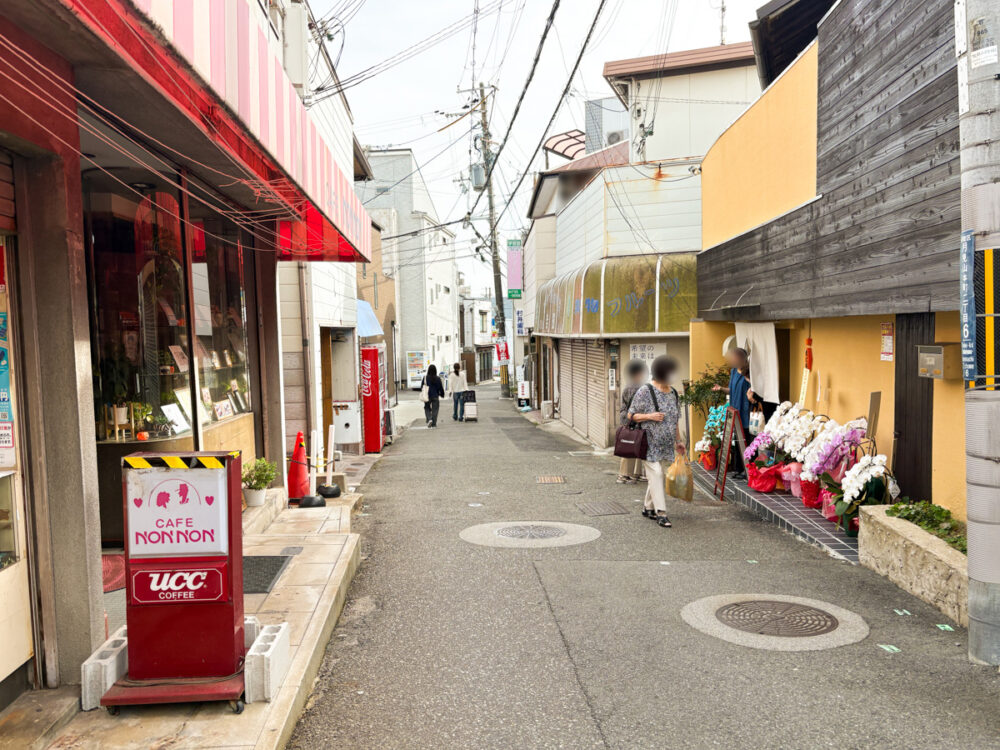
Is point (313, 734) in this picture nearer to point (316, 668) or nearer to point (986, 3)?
point (316, 668)

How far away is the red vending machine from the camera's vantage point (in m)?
3.95

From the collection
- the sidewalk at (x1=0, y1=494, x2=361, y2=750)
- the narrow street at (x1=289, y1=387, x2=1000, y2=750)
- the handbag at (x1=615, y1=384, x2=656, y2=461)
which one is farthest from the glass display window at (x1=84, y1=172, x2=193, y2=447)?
the handbag at (x1=615, y1=384, x2=656, y2=461)

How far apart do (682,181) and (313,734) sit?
1687cm

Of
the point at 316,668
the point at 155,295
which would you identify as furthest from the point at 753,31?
the point at 316,668

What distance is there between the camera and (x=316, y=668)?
4.92 metres

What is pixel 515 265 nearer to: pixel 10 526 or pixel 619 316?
pixel 619 316

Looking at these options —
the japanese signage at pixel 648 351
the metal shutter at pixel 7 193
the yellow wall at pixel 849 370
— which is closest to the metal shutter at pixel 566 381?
the japanese signage at pixel 648 351

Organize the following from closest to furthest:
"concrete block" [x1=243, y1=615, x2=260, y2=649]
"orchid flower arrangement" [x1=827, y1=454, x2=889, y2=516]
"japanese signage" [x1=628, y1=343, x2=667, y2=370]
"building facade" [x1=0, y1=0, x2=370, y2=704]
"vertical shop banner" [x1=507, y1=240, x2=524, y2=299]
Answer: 1. "building facade" [x1=0, y1=0, x2=370, y2=704]
2. "concrete block" [x1=243, y1=615, x2=260, y2=649]
3. "orchid flower arrangement" [x1=827, y1=454, x2=889, y2=516]
4. "japanese signage" [x1=628, y1=343, x2=667, y2=370]
5. "vertical shop banner" [x1=507, y1=240, x2=524, y2=299]

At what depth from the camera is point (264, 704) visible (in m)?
4.03

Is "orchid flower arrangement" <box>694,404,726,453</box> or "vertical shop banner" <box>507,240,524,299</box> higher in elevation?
"vertical shop banner" <box>507,240,524,299</box>

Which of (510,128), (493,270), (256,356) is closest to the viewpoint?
(256,356)

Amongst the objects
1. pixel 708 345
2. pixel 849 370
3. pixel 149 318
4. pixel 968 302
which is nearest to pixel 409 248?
pixel 708 345

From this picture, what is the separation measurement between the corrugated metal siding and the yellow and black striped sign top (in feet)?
57.9

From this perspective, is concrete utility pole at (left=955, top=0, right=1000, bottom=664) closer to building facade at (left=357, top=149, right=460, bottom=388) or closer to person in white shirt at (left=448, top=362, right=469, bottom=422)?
person in white shirt at (left=448, top=362, right=469, bottom=422)
